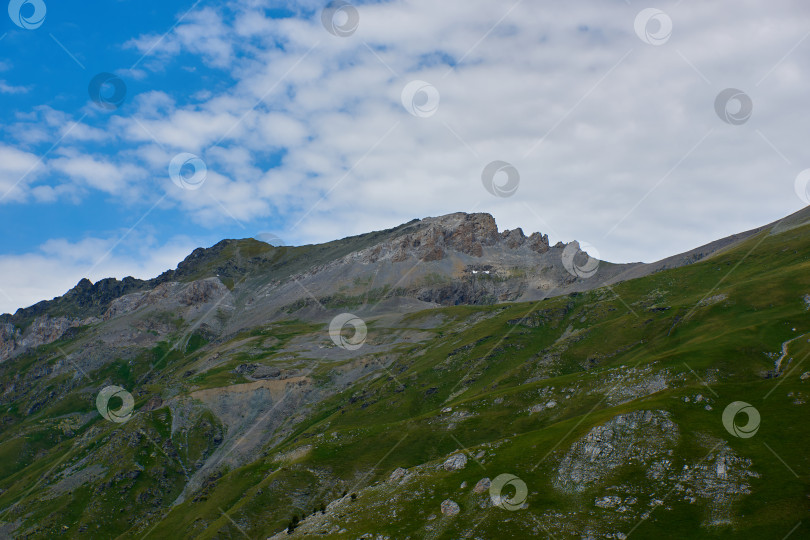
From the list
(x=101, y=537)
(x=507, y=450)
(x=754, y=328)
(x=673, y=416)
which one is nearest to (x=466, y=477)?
(x=507, y=450)

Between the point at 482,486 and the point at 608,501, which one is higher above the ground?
the point at 482,486

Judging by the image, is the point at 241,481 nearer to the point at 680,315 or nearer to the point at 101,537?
the point at 101,537

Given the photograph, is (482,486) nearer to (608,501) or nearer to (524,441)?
(524,441)

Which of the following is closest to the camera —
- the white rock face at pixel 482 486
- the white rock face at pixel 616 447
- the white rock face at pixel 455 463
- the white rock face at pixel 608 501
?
the white rock face at pixel 608 501

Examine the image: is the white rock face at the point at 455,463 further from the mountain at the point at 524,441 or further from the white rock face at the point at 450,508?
the white rock face at the point at 450,508

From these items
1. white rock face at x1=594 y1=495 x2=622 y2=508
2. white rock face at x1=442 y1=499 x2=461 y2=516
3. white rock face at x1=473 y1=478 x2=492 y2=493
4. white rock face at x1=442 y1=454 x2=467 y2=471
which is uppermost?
white rock face at x1=442 y1=454 x2=467 y2=471

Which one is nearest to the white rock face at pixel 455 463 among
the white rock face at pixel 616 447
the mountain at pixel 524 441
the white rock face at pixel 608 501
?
the mountain at pixel 524 441

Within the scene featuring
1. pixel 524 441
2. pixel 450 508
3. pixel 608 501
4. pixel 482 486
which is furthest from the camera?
pixel 524 441

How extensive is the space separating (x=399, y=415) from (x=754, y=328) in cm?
8568

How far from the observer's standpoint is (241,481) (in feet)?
382

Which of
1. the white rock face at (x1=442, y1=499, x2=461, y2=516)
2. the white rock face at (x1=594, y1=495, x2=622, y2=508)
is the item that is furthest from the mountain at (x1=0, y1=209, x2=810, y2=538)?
the white rock face at (x1=442, y1=499, x2=461, y2=516)

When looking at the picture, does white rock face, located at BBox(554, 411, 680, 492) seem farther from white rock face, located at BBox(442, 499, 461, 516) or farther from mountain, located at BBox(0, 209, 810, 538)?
white rock face, located at BBox(442, 499, 461, 516)

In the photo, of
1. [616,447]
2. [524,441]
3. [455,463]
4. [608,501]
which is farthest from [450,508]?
[616,447]

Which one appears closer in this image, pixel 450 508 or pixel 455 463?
pixel 450 508
